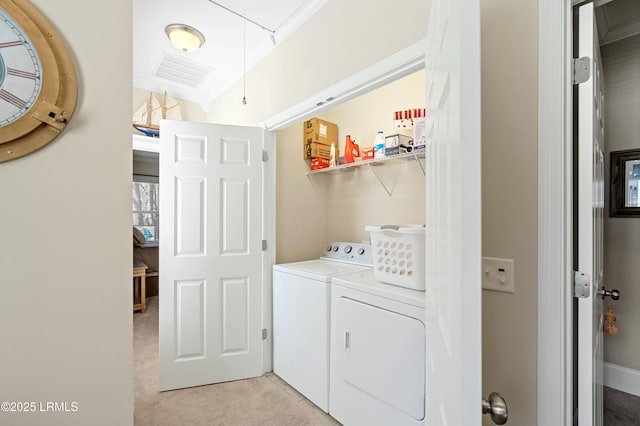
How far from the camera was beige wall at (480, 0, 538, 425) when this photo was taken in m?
0.96

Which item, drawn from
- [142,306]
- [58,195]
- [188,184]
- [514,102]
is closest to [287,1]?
[188,184]

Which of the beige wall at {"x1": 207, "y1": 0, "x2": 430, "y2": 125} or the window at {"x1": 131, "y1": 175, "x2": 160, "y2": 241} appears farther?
the window at {"x1": 131, "y1": 175, "x2": 160, "y2": 241}

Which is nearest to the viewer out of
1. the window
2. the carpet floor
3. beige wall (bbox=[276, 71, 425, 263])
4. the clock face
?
the clock face

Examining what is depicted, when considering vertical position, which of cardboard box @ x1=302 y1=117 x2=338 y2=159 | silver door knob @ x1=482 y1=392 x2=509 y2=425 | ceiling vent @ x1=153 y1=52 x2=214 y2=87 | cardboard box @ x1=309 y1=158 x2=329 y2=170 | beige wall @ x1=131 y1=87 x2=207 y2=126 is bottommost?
silver door knob @ x1=482 y1=392 x2=509 y2=425

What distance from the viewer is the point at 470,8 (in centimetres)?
53

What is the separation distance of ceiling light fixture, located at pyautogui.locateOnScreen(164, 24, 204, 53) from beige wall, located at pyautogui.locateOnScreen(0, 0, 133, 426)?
144 cm

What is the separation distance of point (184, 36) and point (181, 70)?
91cm

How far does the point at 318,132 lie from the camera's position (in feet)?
8.89

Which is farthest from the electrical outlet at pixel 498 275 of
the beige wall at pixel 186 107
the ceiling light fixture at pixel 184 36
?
the beige wall at pixel 186 107

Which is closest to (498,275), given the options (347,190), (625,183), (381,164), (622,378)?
(381,164)

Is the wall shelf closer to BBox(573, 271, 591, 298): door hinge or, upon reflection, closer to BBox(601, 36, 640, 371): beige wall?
BBox(573, 271, 591, 298): door hinge

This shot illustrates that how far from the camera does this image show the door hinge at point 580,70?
92 cm

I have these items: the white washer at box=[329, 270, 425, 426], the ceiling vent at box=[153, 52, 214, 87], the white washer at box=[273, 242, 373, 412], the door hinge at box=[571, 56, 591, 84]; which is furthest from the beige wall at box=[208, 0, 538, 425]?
the ceiling vent at box=[153, 52, 214, 87]

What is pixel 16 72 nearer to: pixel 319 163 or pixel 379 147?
pixel 379 147
